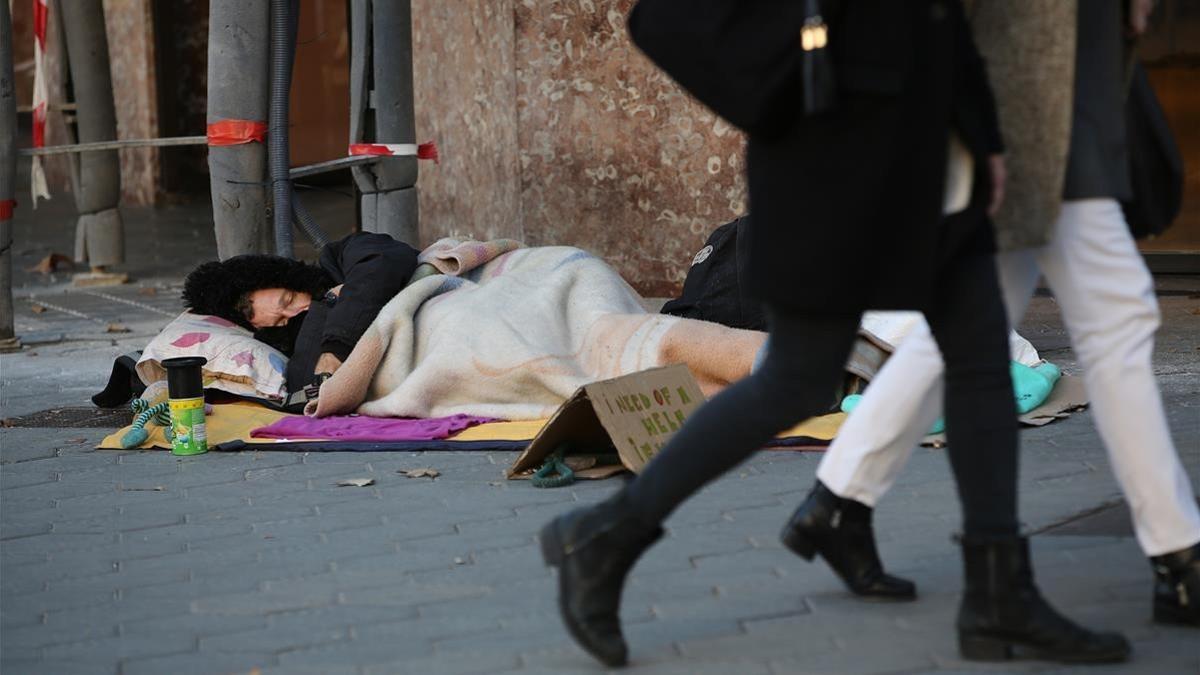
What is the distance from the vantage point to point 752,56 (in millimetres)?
2691

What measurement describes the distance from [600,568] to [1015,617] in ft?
2.25

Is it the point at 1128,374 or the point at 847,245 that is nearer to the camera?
the point at 847,245

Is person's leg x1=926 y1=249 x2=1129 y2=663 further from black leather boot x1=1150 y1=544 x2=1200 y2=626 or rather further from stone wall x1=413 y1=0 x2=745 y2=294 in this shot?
stone wall x1=413 y1=0 x2=745 y2=294

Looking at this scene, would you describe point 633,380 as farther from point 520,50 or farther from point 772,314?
point 520,50

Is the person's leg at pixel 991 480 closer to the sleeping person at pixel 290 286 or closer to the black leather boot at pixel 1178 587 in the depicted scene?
the black leather boot at pixel 1178 587

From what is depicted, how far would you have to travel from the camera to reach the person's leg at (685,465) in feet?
9.32

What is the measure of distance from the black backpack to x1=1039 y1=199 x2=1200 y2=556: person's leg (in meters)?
2.55

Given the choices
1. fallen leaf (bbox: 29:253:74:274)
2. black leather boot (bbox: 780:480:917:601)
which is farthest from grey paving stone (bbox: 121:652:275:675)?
fallen leaf (bbox: 29:253:74:274)

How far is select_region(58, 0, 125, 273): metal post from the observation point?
9.70m

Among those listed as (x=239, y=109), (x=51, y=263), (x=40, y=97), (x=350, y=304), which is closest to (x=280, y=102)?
(x=239, y=109)

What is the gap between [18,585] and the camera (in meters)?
3.79

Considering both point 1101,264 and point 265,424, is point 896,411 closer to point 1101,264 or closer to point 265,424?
point 1101,264

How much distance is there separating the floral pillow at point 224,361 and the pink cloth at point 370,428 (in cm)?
34

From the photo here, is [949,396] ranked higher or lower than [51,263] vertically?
higher
